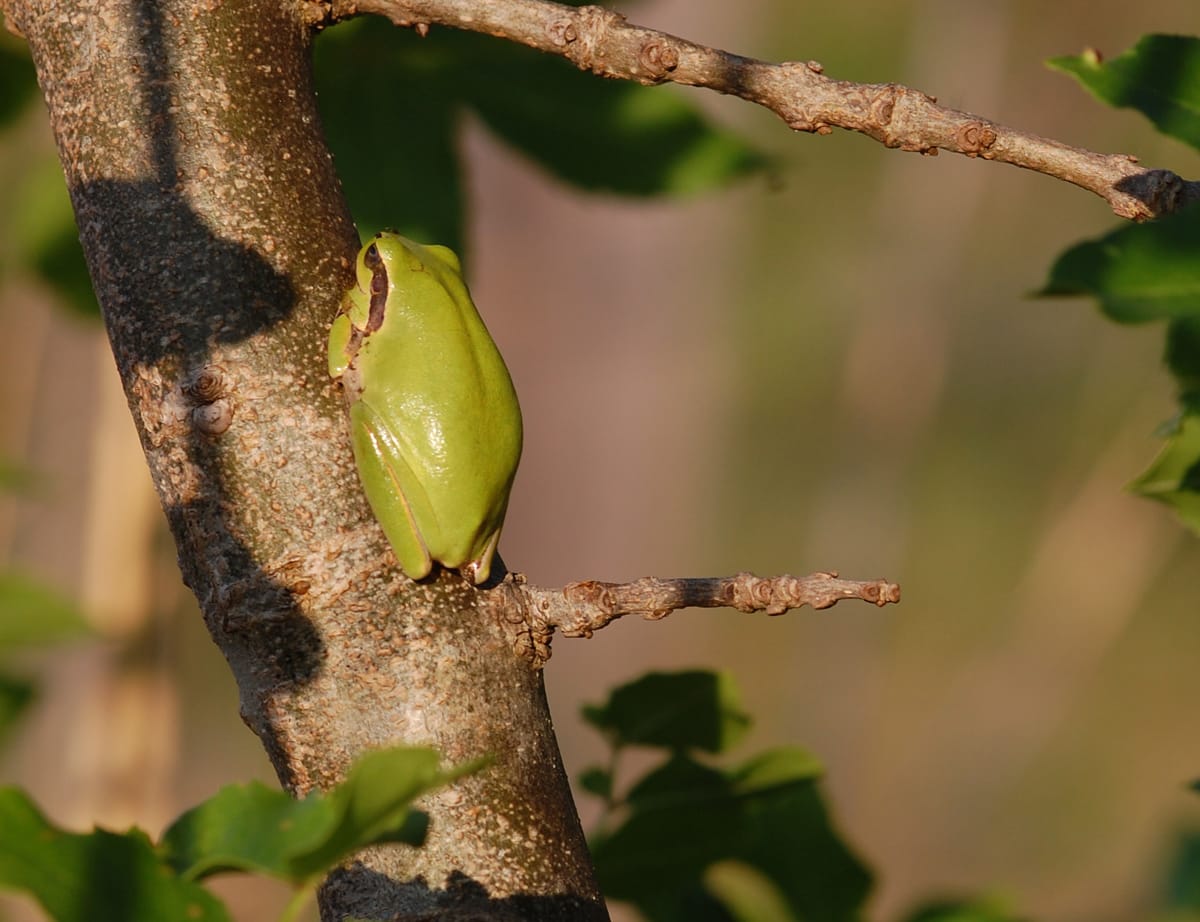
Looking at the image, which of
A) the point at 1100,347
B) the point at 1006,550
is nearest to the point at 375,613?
the point at 1100,347

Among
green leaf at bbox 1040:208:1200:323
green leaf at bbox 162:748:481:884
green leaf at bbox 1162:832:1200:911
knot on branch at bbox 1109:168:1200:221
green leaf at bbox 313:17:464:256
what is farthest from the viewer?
green leaf at bbox 313:17:464:256

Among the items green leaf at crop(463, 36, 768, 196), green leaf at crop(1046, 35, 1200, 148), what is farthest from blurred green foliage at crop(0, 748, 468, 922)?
green leaf at crop(463, 36, 768, 196)

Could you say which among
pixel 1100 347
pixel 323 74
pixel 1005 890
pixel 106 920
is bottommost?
pixel 1100 347

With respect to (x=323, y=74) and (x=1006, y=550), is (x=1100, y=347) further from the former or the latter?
(x=323, y=74)

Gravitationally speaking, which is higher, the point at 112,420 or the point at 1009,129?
the point at 1009,129

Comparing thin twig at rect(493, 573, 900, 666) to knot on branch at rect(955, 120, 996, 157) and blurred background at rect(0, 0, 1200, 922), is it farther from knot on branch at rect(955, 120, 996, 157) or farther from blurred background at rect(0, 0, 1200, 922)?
blurred background at rect(0, 0, 1200, 922)
